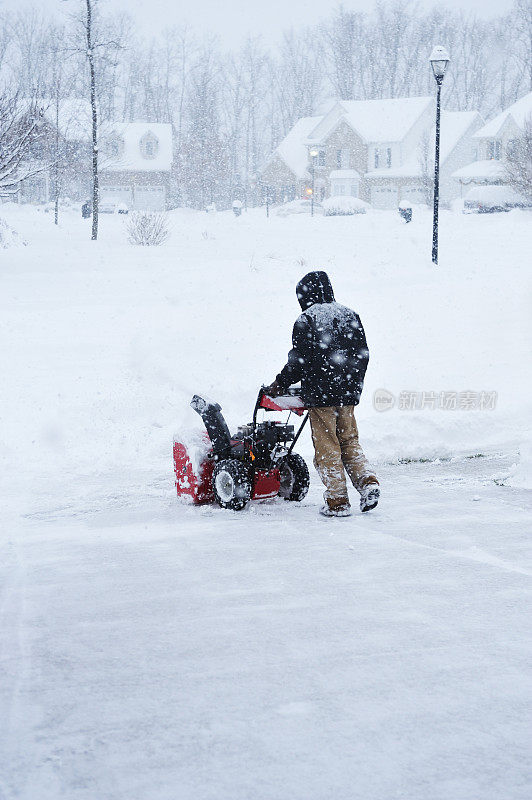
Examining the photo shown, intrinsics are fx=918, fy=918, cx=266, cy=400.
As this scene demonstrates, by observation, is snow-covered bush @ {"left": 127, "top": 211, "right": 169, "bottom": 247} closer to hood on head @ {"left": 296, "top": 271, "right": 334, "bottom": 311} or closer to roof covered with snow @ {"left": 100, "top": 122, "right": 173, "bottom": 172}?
hood on head @ {"left": 296, "top": 271, "right": 334, "bottom": 311}

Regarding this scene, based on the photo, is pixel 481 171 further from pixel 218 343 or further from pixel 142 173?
pixel 218 343

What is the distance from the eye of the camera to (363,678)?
3.89 m

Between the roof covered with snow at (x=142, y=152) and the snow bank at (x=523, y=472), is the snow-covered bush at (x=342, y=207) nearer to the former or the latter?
the roof covered with snow at (x=142, y=152)

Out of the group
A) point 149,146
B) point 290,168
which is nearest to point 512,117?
point 290,168

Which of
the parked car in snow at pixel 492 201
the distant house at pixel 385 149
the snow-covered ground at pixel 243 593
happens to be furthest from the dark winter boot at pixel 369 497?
the distant house at pixel 385 149

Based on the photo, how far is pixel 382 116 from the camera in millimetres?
64812

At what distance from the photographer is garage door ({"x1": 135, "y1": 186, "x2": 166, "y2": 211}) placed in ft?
228

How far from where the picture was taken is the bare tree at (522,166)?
39438 mm

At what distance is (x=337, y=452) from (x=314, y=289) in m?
1.26

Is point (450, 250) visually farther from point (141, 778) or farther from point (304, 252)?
point (141, 778)

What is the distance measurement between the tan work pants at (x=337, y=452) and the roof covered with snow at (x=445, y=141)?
55824mm

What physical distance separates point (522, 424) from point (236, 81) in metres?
83.1

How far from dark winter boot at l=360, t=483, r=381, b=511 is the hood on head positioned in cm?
147

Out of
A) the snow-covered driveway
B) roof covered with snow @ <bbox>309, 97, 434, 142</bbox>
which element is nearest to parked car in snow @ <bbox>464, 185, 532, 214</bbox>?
roof covered with snow @ <bbox>309, 97, 434, 142</bbox>
